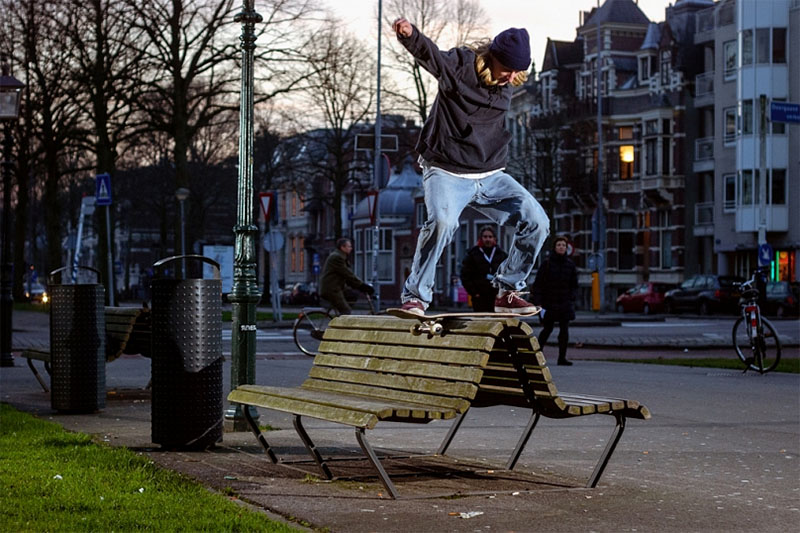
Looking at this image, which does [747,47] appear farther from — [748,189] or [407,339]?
[407,339]

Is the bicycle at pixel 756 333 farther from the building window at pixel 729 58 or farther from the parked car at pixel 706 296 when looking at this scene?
the building window at pixel 729 58

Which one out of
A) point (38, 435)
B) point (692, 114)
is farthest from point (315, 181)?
point (38, 435)

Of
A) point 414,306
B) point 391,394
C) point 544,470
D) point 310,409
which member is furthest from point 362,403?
point 544,470

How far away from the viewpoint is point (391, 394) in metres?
7.64

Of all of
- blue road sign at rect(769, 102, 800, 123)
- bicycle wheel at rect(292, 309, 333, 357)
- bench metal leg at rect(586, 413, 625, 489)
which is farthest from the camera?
blue road sign at rect(769, 102, 800, 123)

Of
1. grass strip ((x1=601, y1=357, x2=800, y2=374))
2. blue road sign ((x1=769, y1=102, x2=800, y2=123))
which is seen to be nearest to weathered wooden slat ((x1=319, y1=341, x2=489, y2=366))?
grass strip ((x1=601, y1=357, x2=800, y2=374))

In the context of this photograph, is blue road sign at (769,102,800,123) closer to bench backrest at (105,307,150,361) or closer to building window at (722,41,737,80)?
bench backrest at (105,307,150,361)

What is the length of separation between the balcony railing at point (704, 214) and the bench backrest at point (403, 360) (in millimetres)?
55367

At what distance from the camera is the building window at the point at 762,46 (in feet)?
186

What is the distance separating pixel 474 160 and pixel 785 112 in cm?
2337

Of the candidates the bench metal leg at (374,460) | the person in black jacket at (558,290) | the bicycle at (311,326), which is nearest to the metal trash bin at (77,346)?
the bench metal leg at (374,460)

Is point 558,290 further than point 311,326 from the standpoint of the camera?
No

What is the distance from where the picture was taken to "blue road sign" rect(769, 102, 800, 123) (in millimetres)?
29203

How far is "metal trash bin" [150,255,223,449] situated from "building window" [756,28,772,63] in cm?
5110
